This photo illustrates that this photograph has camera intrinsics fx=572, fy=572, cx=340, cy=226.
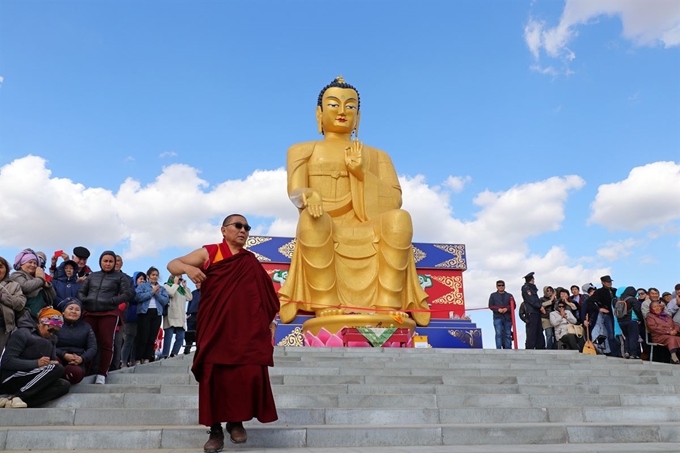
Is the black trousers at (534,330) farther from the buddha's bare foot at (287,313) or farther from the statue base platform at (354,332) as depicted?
the buddha's bare foot at (287,313)

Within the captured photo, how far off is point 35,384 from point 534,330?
743 centimetres

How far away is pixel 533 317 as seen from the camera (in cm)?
927

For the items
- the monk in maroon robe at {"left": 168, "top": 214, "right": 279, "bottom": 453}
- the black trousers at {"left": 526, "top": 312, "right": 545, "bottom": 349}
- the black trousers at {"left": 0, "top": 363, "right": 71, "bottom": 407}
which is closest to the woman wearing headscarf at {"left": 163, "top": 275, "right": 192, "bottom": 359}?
the black trousers at {"left": 0, "top": 363, "right": 71, "bottom": 407}

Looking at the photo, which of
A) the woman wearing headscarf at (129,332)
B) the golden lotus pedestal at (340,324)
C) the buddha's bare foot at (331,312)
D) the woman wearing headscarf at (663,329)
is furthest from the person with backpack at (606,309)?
the woman wearing headscarf at (129,332)

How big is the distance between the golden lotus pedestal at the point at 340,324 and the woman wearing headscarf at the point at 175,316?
197cm

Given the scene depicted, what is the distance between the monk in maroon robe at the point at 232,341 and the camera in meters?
3.11

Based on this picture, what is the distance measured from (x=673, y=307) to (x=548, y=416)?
5114mm

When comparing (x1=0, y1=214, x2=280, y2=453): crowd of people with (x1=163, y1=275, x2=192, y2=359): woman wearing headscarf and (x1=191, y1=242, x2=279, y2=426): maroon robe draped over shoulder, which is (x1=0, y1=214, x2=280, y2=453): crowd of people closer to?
(x1=191, y1=242, x2=279, y2=426): maroon robe draped over shoulder

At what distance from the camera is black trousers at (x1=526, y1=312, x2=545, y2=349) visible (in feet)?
30.4

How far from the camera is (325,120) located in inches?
429

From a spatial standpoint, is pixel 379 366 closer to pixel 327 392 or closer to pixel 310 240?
pixel 327 392

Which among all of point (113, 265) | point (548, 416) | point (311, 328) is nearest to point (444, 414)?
point (548, 416)

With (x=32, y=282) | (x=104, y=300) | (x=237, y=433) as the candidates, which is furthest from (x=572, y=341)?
(x=32, y=282)

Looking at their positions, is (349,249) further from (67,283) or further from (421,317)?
(67,283)
